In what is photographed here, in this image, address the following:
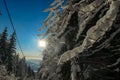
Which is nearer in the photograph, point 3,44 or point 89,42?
point 89,42

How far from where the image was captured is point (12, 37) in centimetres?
4206

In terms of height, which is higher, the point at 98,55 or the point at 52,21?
the point at 52,21

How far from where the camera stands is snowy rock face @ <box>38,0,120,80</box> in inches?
82.5

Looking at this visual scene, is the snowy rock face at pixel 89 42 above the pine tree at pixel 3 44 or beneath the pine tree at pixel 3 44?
beneath

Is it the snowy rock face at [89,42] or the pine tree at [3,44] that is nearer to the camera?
the snowy rock face at [89,42]

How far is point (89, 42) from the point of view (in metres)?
2.02

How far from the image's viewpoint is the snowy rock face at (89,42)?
210 centimetres

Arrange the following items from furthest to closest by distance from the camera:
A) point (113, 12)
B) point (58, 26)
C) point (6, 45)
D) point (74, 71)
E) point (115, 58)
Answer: point (6, 45) < point (58, 26) < point (74, 71) < point (115, 58) < point (113, 12)

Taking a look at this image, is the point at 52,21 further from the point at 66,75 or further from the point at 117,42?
the point at 117,42

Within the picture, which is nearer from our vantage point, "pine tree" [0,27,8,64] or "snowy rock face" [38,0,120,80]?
"snowy rock face" [38,0,120,80]

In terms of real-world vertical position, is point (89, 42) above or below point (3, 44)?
below

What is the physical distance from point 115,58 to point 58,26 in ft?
6.47

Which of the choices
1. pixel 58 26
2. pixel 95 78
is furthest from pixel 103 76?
pixel 58 26

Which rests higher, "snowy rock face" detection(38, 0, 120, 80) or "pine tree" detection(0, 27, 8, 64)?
"pine tree" detection(0, 27, 8, 64)
